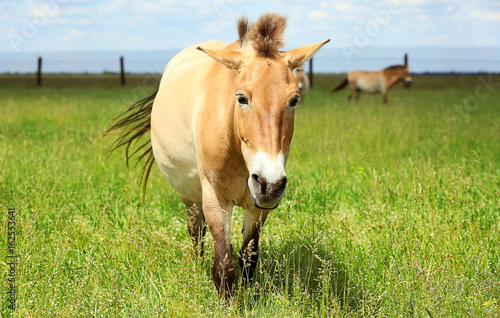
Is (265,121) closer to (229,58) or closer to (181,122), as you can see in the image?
(229,58)

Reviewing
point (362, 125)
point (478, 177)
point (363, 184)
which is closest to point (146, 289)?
point (363, 184)

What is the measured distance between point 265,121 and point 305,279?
138 centimetres

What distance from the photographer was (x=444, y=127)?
8.77 meters

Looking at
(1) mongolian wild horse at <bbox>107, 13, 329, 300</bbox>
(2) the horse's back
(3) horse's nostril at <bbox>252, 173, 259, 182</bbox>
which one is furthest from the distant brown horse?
(3) horse's nostril at <bbox>252, 173, 259, 182</bbox>

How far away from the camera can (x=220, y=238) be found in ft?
9.74

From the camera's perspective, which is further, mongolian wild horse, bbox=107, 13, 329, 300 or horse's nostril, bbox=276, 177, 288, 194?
mongolian wild horse, bbox=107, 13, 329, 300

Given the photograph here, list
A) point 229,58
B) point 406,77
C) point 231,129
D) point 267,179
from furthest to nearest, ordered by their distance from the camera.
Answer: point 406,77 < point 231,129 < point 229,58 < point 267,179

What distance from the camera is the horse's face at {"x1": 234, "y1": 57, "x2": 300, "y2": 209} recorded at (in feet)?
7.76

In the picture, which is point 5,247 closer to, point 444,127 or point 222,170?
point 222,170

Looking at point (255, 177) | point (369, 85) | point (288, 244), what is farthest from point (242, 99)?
point (369, 85)

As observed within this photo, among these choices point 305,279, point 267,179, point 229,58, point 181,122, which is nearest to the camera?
point 267,179

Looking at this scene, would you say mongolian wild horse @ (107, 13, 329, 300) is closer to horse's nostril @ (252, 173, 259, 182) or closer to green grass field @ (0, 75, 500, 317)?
horse's nostril @ (252, 173, 259, 182)

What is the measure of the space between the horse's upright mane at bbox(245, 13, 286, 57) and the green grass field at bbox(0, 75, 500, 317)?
3.69 feet

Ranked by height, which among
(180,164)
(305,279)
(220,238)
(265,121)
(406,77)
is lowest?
(305,279)
